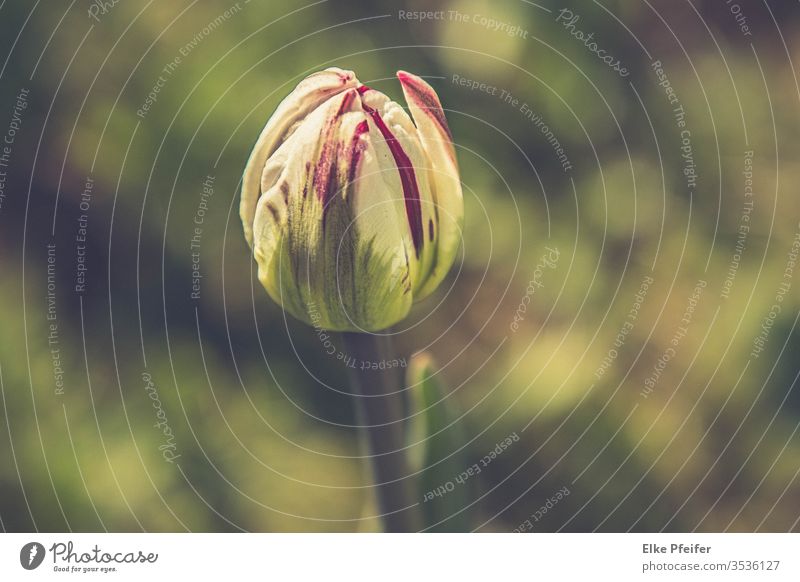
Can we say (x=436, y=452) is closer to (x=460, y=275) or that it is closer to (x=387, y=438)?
(x=387, y=438)

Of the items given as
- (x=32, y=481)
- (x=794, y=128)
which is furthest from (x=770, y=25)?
(x=32, y=481)

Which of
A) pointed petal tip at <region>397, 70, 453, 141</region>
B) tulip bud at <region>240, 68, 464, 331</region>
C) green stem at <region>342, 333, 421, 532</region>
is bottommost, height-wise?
green stem at <region>342, 333, 421, 532</region>
